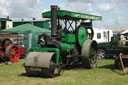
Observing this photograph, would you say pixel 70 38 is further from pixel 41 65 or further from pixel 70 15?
pixel 41 65

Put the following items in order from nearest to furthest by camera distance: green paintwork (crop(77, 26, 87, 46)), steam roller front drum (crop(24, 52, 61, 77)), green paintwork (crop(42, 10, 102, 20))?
steam roller front drum (crop(24, 52, 61, 77))
green paintwork (crop(42, 10, 102, 20))
green paintwork (crop(77, 26, 87, 46))

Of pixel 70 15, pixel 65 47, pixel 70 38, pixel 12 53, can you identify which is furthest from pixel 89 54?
pixel 12 53

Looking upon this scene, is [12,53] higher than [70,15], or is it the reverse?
[70,15]

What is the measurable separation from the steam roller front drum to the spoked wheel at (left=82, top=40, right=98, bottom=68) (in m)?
1.66

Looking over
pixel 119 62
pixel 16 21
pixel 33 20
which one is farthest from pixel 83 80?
pixel 16 21

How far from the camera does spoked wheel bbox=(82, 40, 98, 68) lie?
7.95m

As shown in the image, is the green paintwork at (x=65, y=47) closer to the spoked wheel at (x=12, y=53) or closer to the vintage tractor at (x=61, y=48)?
the vintage tractor at (x=61, y=48)

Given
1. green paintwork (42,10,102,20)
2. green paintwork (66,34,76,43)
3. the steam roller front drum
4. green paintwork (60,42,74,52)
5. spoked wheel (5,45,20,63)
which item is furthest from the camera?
spoked wheel (5,45,20,63)

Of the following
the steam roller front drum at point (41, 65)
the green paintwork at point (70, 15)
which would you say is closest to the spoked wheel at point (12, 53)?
the green paintwork at point (70, 15)

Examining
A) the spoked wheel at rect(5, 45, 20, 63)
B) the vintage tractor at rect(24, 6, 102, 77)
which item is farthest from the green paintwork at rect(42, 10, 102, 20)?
the spoked wheel at rect(5, 45, 20, 63)

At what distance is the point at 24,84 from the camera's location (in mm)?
5586

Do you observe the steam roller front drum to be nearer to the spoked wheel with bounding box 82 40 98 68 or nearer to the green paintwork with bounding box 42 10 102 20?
the spoked wheel with bounding box 82 40 98 68

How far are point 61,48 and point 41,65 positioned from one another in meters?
1.32

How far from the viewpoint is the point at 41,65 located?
6.17 m
